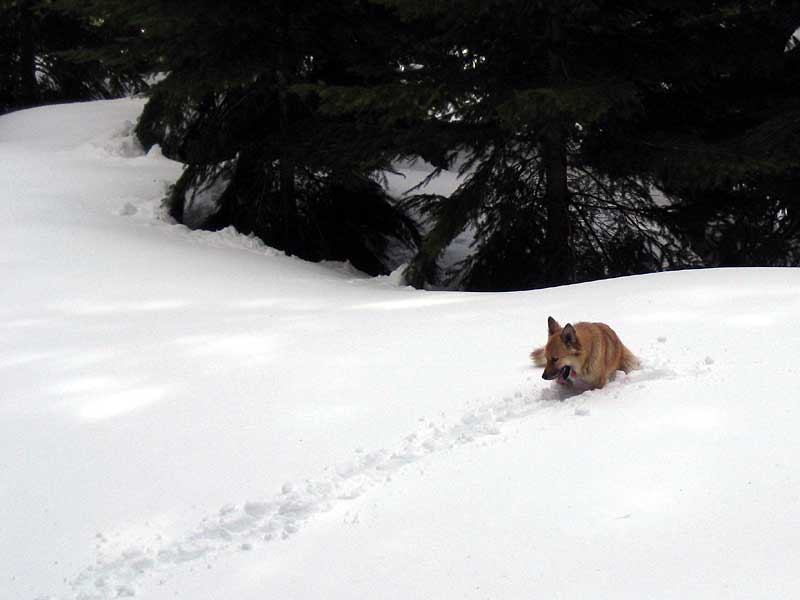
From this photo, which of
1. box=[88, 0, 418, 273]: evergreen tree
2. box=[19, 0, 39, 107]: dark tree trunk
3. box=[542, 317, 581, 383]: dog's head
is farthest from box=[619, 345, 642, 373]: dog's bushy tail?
box=[19, 0, 39, 107]: dark tree trunk

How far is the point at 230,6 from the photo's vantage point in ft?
36.8

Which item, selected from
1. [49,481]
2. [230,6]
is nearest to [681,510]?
[49,481]

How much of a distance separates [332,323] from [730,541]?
15.0 ft

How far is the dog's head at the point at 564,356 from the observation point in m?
4.93

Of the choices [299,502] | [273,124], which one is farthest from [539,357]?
[273,124]

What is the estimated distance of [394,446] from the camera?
473cm

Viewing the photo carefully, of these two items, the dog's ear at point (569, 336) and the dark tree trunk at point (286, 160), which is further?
the dark tree trunk at point (286, 160)

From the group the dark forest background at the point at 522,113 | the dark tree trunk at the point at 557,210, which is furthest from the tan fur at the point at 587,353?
the dark tree trunk at the point at 557,210

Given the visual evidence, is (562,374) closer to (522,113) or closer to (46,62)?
(522,113)

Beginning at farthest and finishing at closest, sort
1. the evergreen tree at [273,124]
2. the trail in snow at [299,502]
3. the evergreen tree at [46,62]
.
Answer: the evergreen tree at [46,62], the evergreen tree at [273,124], the trail in snow at [299,502]

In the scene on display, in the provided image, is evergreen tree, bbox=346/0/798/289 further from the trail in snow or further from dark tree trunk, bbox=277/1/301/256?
the trail in snow

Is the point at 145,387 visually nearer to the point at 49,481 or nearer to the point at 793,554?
the point at 49,481

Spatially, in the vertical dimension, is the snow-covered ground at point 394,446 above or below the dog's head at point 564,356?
→ below

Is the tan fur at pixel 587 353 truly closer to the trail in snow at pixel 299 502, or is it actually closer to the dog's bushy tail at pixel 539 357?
the trail in snow at pixel 299 502
